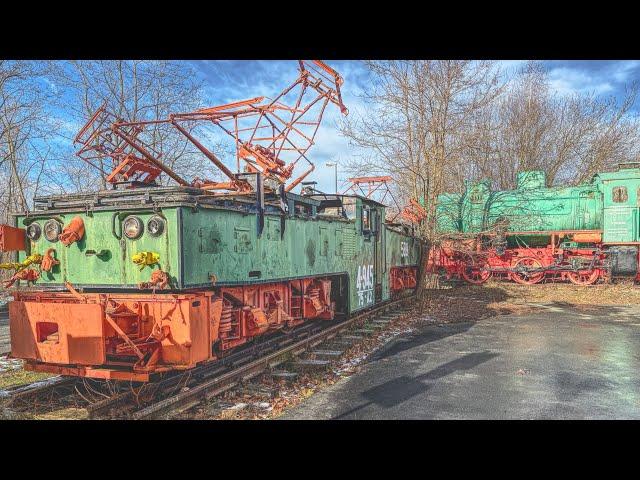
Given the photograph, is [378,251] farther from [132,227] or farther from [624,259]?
[624,259]

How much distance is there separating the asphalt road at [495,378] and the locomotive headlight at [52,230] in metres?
3.90

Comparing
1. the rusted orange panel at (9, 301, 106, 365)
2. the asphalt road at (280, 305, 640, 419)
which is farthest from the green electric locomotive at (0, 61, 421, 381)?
the asphalt road at (280, 305, 640, 419)

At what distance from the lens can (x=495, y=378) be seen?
6734 millimetres

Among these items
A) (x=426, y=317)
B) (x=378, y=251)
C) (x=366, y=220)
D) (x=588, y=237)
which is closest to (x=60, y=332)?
(x=366, y=220)

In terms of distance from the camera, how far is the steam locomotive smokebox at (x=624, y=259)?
17.7m

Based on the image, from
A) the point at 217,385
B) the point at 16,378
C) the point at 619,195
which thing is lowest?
the point at 16,378

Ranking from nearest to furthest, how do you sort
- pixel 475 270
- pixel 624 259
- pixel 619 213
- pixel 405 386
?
pixel 405 386 → pixel 624 259 → pixel 619 213 → pixel 475 270

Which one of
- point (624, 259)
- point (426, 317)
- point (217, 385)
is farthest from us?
point (624, 259)

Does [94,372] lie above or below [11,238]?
below

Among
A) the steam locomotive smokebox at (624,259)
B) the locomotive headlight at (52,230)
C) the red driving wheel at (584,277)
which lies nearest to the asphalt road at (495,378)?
the locomotive headlight at (52,230)

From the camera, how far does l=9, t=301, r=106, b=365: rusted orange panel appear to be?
4.96 m

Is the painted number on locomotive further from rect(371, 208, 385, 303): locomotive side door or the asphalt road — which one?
the asphalt road

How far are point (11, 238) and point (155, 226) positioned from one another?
2.33 meters

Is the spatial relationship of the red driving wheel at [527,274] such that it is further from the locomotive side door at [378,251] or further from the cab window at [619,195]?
the locomotive side door at [378,251]
